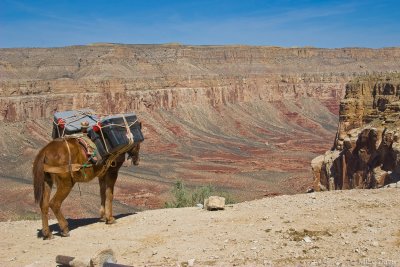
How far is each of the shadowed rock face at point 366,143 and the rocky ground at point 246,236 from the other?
14.3 meters

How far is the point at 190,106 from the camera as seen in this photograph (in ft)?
350

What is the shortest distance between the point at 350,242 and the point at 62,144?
6.62 meters

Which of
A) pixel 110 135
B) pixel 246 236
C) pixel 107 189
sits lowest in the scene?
pixel 246 236

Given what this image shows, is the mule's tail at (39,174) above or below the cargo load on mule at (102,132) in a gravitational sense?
below

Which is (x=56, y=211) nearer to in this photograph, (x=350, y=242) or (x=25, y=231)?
(x=25, y=231)

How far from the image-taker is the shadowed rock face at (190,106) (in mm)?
56672

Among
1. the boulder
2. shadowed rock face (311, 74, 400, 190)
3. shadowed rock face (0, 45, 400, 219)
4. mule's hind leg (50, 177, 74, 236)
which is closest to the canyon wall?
shadowed rock face (0, 45, 400, 219)

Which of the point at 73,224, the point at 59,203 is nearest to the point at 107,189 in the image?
the point at 73,224

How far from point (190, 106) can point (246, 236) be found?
316 feet

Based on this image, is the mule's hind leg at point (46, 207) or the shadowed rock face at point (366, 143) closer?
the mule's hind leg at point (46, 207)

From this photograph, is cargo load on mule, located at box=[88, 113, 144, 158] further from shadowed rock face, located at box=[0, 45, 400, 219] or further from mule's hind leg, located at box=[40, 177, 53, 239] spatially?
shadowed rock face, located at box=[0, 45, 400, 219]

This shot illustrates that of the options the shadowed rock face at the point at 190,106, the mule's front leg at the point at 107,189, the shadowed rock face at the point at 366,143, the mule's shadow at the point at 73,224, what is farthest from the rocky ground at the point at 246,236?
the shadowed rock face at the point at 190,106

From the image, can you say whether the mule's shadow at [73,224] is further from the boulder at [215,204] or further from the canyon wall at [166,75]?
the canyon wall at [166,75]

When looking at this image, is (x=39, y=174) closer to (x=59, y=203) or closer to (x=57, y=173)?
(x=57, y=173)
